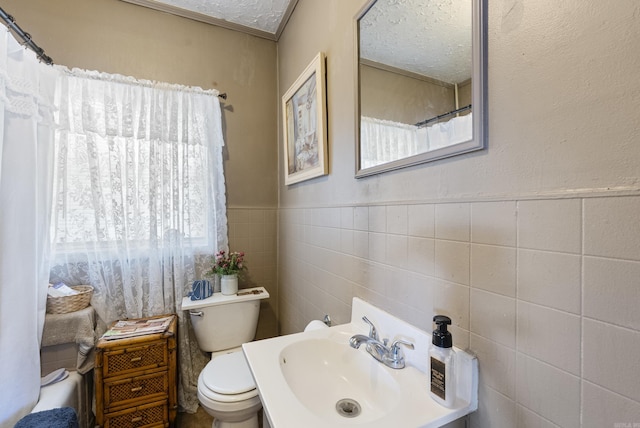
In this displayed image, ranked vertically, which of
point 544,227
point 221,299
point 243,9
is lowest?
point 221,299

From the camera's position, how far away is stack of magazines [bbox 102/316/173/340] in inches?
57.8

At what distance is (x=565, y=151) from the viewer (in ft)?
1.66

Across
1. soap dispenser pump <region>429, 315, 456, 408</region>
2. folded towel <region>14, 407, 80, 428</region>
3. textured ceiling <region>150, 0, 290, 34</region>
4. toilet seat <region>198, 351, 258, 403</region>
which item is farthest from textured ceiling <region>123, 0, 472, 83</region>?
folded towel <region>14, 407, 80, 428</region>

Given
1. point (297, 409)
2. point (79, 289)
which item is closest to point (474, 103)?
point (297, 409)

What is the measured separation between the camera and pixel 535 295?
550mm

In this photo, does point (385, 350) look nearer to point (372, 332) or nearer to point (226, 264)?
point (372, 332)

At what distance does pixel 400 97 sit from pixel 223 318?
156 cm

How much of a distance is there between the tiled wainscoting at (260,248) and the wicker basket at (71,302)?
2.70 ft

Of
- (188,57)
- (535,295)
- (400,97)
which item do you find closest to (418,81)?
(400,97)

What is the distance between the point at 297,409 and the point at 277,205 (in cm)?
159

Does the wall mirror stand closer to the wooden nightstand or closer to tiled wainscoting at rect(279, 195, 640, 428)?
tiled wainscoting at rect(279, 195, 640, 428)

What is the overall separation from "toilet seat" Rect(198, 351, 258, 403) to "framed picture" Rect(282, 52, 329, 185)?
0.99 meters

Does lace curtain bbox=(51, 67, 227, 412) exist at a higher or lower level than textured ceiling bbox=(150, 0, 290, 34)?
Answer: lower

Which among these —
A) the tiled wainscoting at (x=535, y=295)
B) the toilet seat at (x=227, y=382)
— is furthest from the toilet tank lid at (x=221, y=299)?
the tiled wainscoting at (x=535, y=295)
